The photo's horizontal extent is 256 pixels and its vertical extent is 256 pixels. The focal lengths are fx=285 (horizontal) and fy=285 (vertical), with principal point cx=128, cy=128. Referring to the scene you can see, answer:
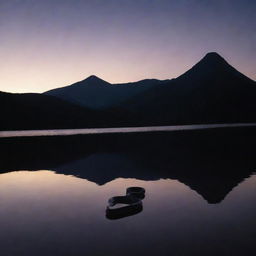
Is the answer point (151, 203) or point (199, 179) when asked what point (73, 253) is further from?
point (199, 179)

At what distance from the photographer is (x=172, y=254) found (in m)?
15.3

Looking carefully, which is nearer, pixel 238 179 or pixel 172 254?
pixel 172 254

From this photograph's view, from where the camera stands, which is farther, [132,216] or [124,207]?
[132,216]

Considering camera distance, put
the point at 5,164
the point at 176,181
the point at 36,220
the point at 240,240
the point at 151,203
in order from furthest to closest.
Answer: the point at 5,164 → the point at 176,181 → the point at 151,203 → the point at 36,220 → the point at 240,240

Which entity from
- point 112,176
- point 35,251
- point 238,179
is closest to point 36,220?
point 35,251

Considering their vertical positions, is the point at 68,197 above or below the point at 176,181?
below

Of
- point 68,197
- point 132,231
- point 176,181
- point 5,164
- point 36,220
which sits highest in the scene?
point 5,164

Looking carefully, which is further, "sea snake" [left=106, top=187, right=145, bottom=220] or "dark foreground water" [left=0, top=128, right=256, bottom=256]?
"sea snake" [left=106, top=187, right=145, bottom=220]

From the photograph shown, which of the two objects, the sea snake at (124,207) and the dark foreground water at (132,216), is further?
the sea snake at (124,207)

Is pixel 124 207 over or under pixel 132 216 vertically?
over

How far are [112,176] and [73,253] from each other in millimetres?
22778

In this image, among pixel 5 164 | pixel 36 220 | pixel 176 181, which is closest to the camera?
pixel 36 220

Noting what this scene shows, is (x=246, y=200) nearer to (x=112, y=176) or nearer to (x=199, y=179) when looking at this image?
(x=199, y=179)

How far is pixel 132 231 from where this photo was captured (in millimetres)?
18516
